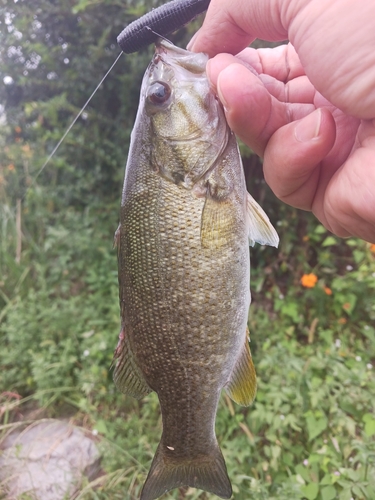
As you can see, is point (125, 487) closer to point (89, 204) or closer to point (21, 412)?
point (21, 412)

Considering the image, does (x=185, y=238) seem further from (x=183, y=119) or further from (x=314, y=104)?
(x=314, y=104)

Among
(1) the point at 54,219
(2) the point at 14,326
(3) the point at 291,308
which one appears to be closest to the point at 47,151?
(1) the point at 54,219

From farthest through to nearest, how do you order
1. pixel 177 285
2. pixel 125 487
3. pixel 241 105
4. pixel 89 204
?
pixel 89 204, pixel 125 487, pixel 177 285, pixel 241 105

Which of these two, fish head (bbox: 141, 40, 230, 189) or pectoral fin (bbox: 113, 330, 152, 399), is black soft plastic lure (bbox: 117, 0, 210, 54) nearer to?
fish head (bbox: 141, 40, 230, 189)

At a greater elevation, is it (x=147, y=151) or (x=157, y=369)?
(x=147, y=151)

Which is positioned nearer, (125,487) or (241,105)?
(241,105)

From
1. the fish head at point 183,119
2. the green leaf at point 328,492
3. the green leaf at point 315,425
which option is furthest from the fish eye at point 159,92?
the green leaf at point 328,492

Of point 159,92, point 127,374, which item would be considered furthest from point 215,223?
point 127,374
